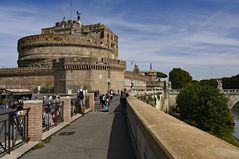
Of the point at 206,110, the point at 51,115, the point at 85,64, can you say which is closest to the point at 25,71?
the point at 85,64

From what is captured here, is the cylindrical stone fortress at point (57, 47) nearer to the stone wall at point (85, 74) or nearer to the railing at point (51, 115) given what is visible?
the stone wall at point (85, 74)

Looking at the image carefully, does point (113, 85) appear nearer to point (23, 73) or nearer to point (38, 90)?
point (38, 90)

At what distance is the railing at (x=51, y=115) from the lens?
11.8 m

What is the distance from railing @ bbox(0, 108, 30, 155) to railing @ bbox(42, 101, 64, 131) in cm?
238

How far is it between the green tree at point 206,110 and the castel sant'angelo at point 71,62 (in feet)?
44.4

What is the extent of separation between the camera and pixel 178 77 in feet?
315

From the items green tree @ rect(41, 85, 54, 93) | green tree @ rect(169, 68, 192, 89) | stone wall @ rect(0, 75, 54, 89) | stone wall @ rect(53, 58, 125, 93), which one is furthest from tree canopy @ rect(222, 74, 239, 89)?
green tree @ rect(41, 85, 54, 93)

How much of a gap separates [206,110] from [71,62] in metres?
21.7

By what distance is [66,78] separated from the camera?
5316 cm

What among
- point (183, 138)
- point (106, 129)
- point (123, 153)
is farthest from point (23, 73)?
point (183, 138)

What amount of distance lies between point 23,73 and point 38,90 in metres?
9.51

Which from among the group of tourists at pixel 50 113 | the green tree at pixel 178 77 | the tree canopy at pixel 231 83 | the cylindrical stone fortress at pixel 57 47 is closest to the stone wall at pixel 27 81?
the cylindrical stone fortress at pixel 57 47

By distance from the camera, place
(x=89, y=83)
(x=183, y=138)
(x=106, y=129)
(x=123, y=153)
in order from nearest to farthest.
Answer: (x=183, y=138) → (x=123, y=153) → (x=106, y=129) → (x=89, y=83)

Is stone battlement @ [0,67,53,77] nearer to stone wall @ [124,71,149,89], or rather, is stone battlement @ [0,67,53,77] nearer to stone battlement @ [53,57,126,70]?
stone battlement @ [53,57,126,70]
